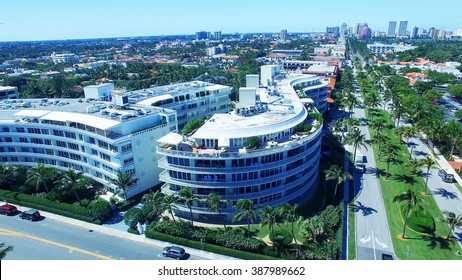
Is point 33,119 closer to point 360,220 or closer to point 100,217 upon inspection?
point 100,217

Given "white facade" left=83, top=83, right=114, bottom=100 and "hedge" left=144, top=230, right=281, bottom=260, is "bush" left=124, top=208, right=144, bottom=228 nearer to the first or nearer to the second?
"hedge" left=144, top=230, right=281, bottom=260

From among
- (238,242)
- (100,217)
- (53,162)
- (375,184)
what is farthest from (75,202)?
(375,184)

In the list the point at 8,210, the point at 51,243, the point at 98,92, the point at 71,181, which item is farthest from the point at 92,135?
the point at 98,92

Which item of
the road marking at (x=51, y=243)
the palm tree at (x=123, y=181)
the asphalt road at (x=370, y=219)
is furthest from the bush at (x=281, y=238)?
the palm tree at (x=123, y=181)

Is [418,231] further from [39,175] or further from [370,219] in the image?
[39,175]

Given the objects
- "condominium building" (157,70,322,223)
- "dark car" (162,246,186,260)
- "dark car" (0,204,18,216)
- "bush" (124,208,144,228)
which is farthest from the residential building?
"dark car" (162,246,186,260)
